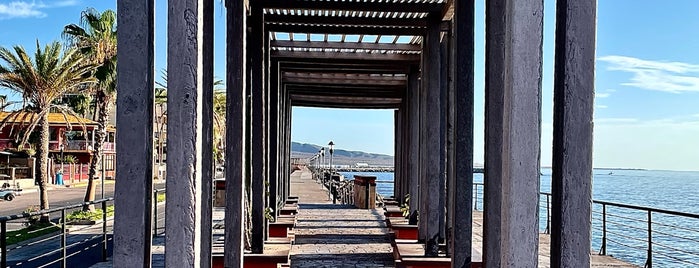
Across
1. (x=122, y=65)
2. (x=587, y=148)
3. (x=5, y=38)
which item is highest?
(x=5, y=38)

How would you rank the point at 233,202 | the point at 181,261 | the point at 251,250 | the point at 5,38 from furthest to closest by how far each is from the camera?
the point at 5,38 → the point at 251,250 → the point at 233,202 → the point at 181,261

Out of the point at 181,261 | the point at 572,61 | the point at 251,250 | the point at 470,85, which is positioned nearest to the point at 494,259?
the point at 572,61

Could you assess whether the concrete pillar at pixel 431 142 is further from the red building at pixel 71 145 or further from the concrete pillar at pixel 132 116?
the red building at pixel 71 145

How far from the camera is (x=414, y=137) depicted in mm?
9344

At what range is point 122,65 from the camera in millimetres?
2680

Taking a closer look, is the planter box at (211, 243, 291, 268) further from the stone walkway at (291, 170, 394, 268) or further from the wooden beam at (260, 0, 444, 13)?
the wooden beam at (260, 0, 444, 13)

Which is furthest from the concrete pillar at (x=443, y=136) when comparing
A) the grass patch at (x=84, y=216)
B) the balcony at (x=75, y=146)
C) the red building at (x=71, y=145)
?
the balcony at (x=75, y=146)

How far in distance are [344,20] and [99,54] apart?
11.3 meters

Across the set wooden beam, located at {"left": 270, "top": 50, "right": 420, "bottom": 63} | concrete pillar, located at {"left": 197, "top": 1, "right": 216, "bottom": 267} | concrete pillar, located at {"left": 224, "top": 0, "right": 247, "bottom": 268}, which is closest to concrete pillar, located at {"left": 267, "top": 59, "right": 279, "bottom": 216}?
wooden beam, located at {"left": 270, "top": 50, "right": 420, "bottom": 63}

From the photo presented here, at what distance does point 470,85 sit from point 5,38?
50.6ft

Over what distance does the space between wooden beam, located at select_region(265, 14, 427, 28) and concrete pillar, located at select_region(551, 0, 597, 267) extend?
15.6 ft

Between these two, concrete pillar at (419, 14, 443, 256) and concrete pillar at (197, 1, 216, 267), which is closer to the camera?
concrete pillar at (197, 1, 216, 267)

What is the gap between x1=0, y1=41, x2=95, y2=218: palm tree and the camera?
1559 centimetres

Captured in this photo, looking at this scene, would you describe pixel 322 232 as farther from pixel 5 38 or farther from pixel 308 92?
pixel 5 38
